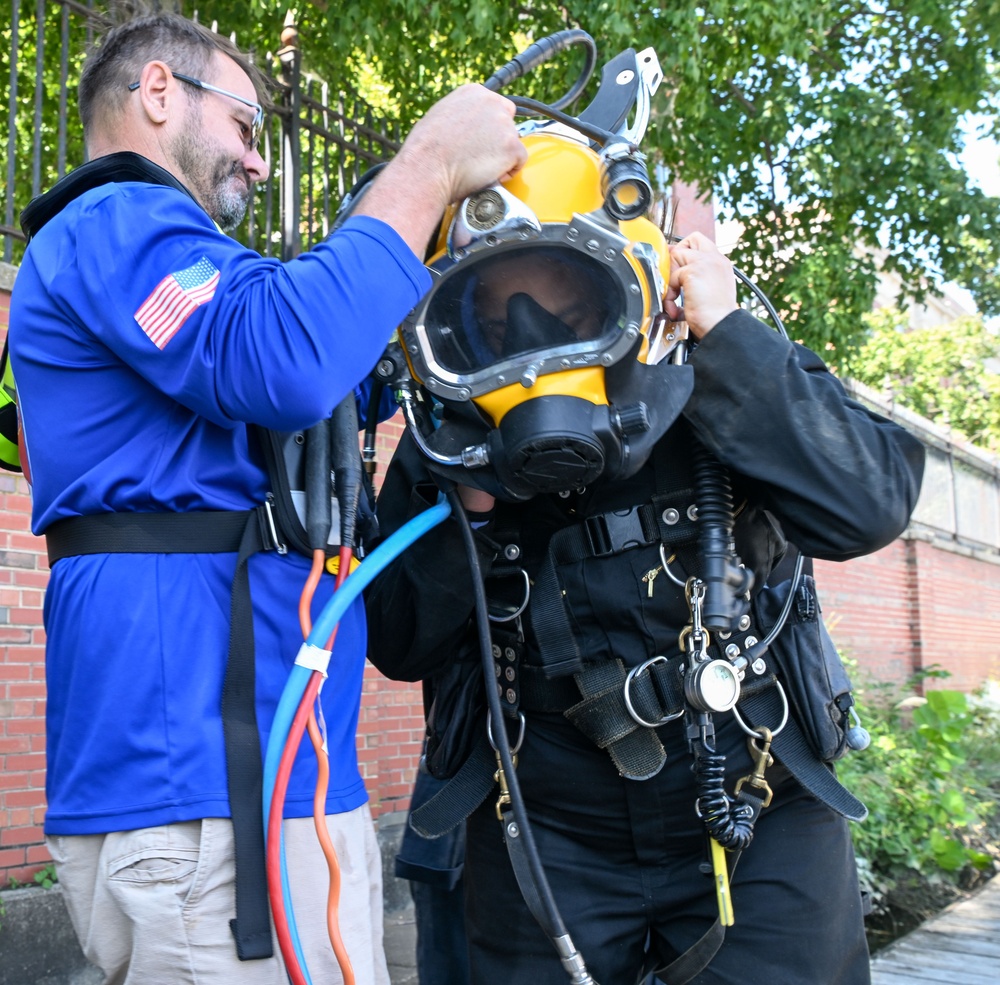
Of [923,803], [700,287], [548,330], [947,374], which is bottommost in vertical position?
[923,803]

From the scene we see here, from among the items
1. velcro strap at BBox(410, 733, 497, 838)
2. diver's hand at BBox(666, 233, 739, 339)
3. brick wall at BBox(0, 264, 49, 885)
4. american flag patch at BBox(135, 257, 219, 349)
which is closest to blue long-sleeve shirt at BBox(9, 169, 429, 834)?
american flag patch at BBox(135, 257, 219, 349)

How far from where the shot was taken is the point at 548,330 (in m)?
1.82

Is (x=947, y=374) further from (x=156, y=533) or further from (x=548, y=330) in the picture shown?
(x=156, y=533)

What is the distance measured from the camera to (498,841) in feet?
7.09

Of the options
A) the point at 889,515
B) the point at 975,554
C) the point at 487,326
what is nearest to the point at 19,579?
the point at 487,326

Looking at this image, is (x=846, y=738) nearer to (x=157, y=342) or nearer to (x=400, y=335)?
(x=400, y=335)

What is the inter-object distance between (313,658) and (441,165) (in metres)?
0.77

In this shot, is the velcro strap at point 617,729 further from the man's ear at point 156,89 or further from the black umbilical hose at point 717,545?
the man's ear at point 156,89

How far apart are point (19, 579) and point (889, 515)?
3.64 metres

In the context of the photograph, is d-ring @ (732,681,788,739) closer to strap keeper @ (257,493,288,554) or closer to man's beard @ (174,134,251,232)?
strap keeper @ (257,493,288,554)

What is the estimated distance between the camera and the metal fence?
5.15 metres

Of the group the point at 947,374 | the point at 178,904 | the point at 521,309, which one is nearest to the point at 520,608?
the point at 521,309

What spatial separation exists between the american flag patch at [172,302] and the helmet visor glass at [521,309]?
40 centimetres

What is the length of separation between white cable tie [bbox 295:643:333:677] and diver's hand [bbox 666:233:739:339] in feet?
2.87
